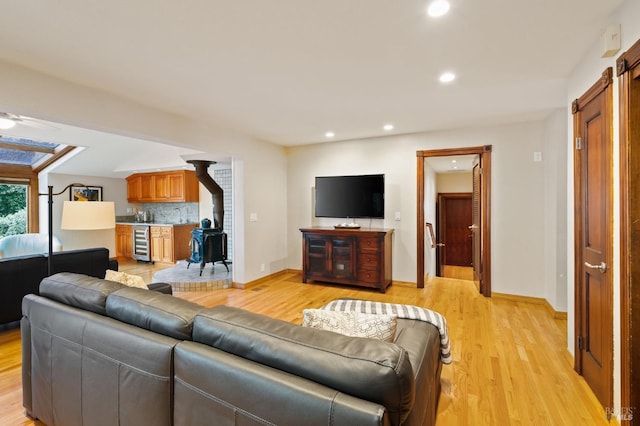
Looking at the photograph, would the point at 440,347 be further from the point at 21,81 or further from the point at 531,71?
the point at 21,81

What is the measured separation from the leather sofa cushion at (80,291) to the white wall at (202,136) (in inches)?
63.1

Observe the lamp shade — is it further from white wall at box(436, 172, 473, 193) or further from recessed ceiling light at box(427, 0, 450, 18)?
white wall at box(436, 172, 473, 193)

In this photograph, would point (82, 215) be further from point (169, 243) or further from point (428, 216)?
point (428, 216)

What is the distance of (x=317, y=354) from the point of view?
100 centimetres

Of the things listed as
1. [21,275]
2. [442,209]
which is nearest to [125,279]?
[21,275]

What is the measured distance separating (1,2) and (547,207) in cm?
535

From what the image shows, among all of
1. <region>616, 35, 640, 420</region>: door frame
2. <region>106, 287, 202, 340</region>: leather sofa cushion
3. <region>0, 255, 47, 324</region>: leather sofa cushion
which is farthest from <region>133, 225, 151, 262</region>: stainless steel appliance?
<region>616, 35, 640, 420</region>: door frame

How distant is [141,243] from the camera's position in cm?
691

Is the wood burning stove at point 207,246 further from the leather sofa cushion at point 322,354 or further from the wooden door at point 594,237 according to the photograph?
the wooden door at point 594,237

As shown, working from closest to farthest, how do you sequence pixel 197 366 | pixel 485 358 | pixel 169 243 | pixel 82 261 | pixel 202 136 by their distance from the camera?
pixel 197 366, pixel 485 358, pixel 82 261, pixel 202 136, pixel 169 243

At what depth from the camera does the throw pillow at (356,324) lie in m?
1.35

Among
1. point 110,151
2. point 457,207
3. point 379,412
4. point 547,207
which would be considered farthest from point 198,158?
point 457,207

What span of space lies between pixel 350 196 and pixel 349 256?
3.38ft

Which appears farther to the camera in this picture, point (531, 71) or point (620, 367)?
point (531, 71)
